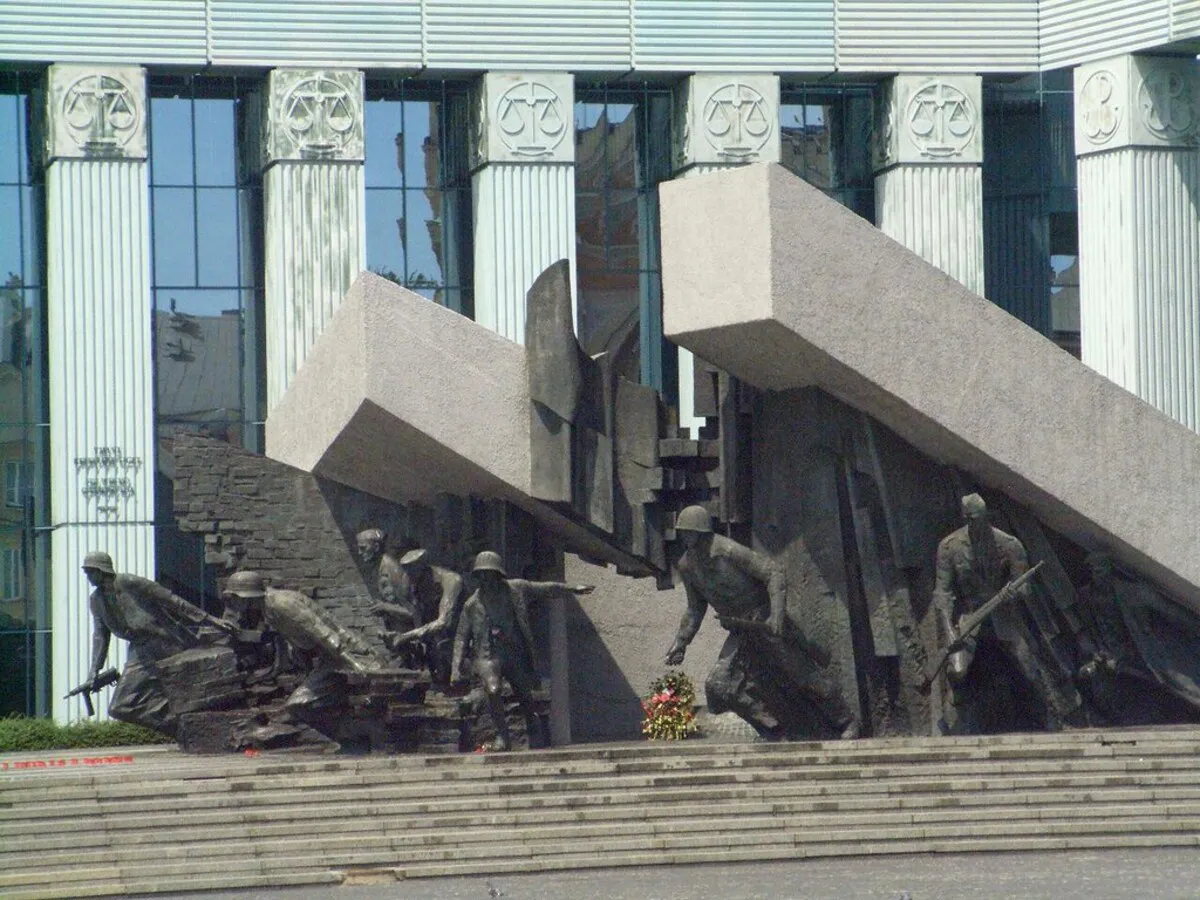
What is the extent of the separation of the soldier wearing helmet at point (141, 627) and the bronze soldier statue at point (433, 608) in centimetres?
158

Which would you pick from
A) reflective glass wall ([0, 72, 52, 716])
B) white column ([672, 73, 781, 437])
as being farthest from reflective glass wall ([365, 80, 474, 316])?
reflective glass wall ([0, 72, 52, 716])

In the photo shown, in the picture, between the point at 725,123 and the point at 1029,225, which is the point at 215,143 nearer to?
the point at 725,123

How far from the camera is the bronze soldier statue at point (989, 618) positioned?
1571cm

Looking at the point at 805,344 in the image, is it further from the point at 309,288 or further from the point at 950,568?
the point at 309,288

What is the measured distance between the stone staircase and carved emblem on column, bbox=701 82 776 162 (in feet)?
44.4

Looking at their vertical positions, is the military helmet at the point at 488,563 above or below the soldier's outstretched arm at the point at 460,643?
above

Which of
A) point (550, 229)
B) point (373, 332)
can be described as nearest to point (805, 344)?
point (373, 332)

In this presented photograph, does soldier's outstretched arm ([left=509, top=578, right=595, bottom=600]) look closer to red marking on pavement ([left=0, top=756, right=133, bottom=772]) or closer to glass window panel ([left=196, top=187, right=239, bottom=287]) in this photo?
red marking on pavement ([left=0, top=756, right=133, bottom=772])

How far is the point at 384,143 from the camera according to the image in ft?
92.2

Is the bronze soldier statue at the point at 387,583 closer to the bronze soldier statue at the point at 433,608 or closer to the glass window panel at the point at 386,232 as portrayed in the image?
the bronze soldier statue at the point at 433,608

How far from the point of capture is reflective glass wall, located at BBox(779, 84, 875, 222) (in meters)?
28.9

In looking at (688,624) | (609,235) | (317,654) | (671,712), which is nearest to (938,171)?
(609,235)

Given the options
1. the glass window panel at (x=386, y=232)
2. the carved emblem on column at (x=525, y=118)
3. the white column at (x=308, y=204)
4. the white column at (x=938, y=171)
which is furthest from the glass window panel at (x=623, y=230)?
the white column at (x=308, y=204)

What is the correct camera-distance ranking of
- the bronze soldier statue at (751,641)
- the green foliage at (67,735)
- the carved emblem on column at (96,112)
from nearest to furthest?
the bronze soldier statue at (751,641) < the green foliage at (67,735) < the carved emblem on column at (96,112)
